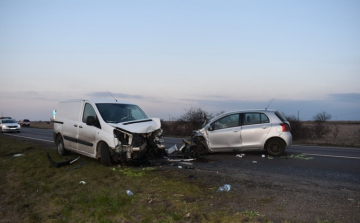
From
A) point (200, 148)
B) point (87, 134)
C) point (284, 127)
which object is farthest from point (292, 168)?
point (87, 134)

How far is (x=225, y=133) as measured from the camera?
1218cm

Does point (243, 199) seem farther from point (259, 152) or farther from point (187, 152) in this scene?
point (259, 152)

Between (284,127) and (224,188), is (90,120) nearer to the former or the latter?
(224,188)

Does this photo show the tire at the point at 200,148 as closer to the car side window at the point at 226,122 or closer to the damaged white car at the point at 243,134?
the damaged white car at the point at 243,134

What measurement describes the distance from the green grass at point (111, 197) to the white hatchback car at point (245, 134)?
3314 mm

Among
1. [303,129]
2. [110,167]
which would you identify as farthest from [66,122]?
[303,129]

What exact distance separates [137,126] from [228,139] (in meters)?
3.86

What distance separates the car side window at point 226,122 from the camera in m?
12.4

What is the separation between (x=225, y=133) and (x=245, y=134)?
707 mm

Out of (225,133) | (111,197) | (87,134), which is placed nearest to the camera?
(111,197)

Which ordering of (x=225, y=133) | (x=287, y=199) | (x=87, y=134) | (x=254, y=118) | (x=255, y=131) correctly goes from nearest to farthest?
1. (x=287, y=199)
2. (x=87, y=134)
3. (x=255, y=131)
4. (x=225, y=133)
5. (x=254, y=118)

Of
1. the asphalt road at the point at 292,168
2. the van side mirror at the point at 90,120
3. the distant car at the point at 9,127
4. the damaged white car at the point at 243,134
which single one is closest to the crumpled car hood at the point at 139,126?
the van side mirror at the point at 90,120

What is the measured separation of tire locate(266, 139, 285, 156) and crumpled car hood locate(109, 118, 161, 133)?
4.12 metres

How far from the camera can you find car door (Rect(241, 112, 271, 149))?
1191 cm
